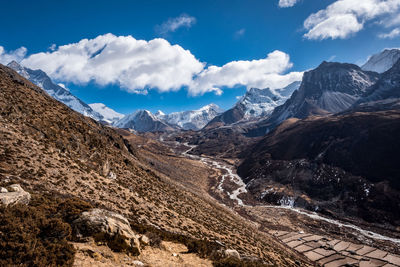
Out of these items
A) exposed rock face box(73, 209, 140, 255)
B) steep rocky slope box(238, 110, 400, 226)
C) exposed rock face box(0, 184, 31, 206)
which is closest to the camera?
exposed rock face box(0, 184, 31, 206)

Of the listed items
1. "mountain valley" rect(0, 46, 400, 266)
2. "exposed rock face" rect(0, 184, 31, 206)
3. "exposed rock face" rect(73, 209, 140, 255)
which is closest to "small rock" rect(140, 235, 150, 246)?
"mountain valley" rect(0, 46, 400, 266)

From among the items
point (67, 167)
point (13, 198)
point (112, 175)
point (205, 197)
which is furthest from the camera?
point (205, 197)

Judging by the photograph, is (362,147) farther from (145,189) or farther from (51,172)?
(51,172)

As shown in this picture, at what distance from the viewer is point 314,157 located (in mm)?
130000

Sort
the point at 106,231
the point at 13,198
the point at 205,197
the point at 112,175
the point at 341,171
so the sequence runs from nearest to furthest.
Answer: the point at 106,231 < the point at 13,198 < the point at 112,175 < the point at 205,197 < the point at 341,171

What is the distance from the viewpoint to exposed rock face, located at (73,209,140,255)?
12.6 m

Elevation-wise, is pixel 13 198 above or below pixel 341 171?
below

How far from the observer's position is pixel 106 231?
12.9 m

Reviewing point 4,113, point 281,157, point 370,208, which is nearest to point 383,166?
point 370,208

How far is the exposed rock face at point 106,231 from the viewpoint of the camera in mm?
12555

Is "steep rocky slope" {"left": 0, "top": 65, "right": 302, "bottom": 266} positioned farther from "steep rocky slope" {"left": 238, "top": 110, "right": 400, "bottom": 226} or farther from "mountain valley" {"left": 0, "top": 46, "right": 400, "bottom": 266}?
"steep rocky slope" {"left": 238, "top": 110, "right": 400, "bottom": 226}

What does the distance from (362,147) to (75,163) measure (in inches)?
5554

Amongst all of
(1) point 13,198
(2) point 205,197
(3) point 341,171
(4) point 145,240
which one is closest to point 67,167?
(1) point 13,198

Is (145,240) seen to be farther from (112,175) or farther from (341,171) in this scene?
(341,171)
